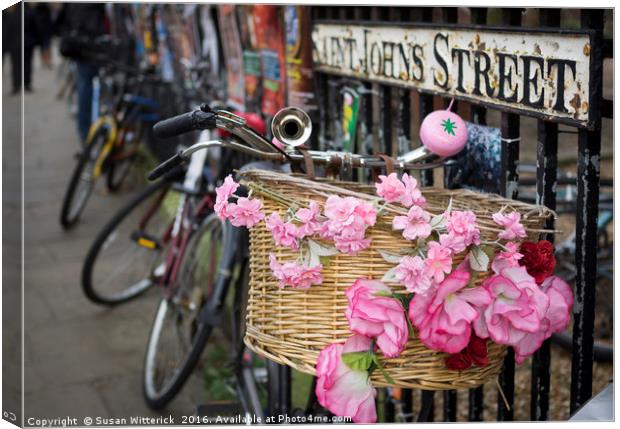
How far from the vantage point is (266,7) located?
13.7ft

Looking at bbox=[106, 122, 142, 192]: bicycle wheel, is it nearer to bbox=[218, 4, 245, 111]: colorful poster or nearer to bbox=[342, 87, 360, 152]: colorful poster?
bbox=[218, 4, 245, 111]: colorful poster

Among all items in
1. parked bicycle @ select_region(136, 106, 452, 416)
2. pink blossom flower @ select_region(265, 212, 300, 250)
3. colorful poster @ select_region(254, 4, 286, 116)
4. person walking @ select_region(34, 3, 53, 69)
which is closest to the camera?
pink blossom flower @ select_region(265, 212, 300, 250)

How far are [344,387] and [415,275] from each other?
282mm

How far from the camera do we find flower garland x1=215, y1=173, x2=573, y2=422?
1.84 metres

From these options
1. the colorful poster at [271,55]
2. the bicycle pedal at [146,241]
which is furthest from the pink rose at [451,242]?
the bicycle pedal at [146,241]

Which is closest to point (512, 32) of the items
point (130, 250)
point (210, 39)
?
point (130, 250)

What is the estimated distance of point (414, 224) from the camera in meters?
1.85

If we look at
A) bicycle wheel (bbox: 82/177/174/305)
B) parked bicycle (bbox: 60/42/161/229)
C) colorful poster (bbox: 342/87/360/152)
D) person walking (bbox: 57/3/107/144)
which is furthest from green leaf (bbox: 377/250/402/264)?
person walking (bbox: 57/3/107/144)

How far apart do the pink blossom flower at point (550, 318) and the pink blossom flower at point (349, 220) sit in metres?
0.41

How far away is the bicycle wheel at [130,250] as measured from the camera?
15.3ft

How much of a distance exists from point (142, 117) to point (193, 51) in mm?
906

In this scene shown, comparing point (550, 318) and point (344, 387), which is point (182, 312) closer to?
point (344, 387)

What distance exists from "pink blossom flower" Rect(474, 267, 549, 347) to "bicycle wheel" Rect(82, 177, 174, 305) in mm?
2776

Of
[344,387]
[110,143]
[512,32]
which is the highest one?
[512,32]
